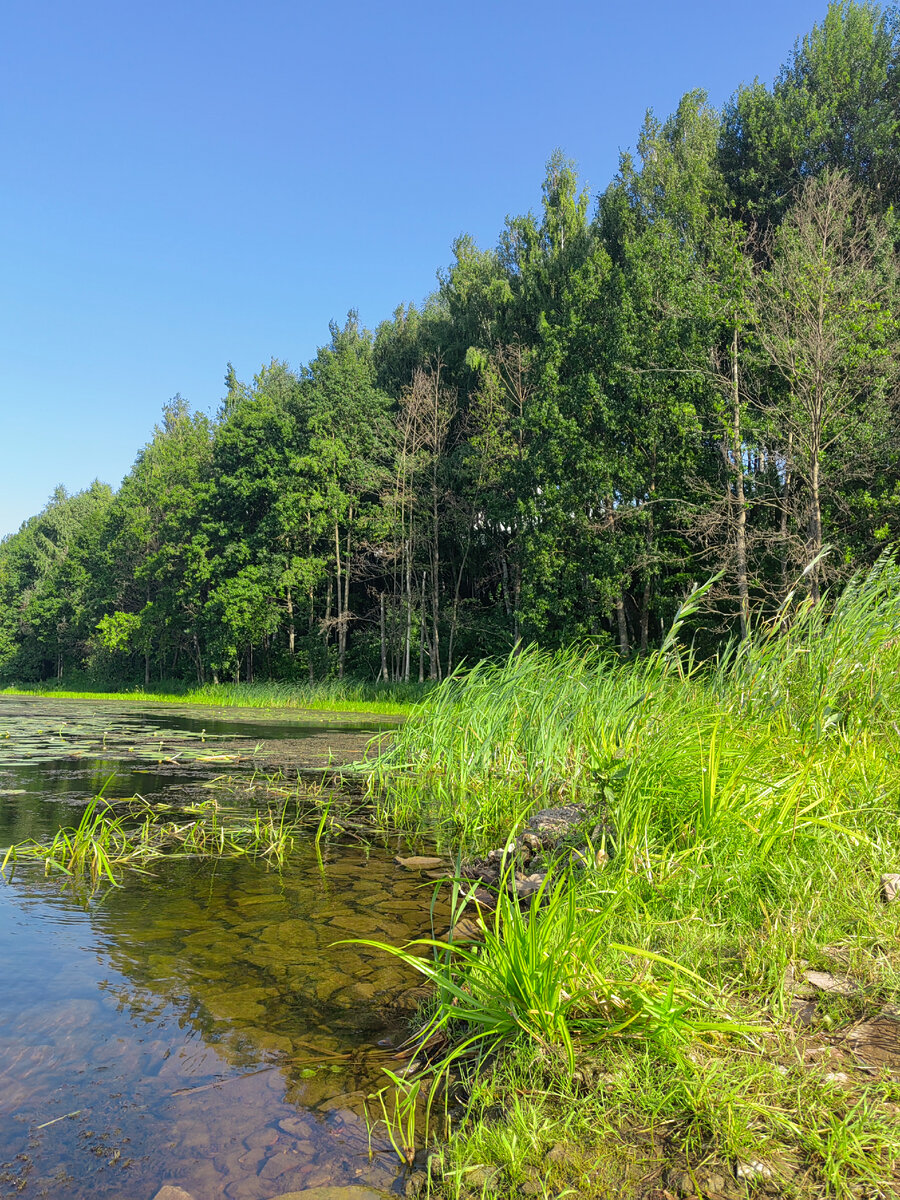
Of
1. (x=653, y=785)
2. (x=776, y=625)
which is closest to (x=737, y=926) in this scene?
(x=653, y=785)

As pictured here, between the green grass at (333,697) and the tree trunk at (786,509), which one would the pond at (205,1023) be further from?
the green grass at (333,697)

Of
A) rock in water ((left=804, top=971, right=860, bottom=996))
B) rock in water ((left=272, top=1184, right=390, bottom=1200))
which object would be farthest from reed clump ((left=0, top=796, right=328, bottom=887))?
rock in water ((left=804, top=971, right=860, bottom=996))

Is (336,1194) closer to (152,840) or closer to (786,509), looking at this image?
(152,840)

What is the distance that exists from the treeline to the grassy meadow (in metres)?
8.66

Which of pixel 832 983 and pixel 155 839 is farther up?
pixel 832 983

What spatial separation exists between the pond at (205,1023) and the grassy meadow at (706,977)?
0.41 meters

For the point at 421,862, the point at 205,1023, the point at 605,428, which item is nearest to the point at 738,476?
the point at 605,428

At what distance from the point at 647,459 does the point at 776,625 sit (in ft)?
59.3

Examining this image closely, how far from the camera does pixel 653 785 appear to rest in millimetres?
3668

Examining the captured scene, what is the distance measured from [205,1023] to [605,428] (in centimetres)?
2202

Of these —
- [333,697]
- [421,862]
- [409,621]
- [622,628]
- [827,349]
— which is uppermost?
[827,349]

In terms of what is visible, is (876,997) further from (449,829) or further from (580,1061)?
(449,829)

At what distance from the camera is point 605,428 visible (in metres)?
23.1

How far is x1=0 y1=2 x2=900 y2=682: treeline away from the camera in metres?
17.9
